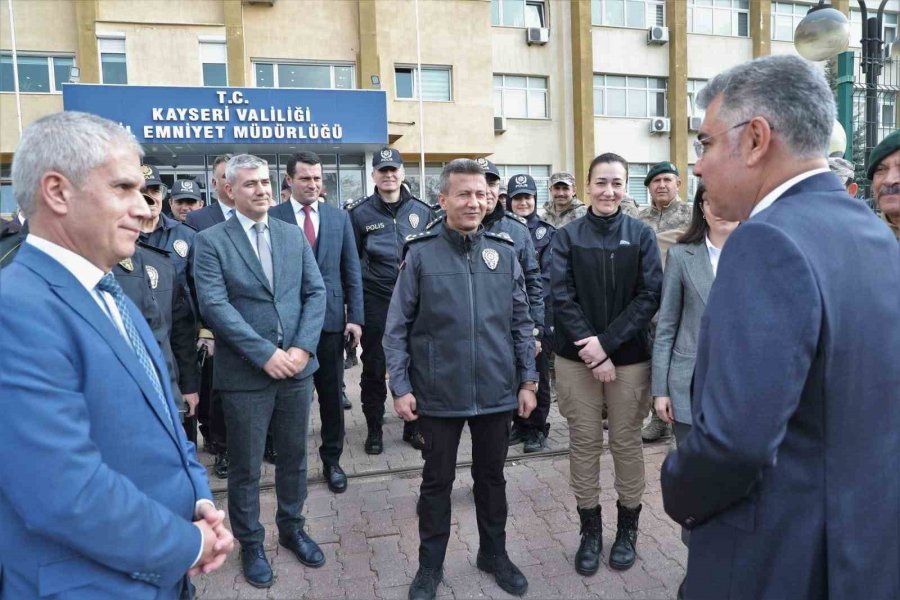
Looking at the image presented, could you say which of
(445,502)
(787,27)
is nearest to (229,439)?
(445,502)

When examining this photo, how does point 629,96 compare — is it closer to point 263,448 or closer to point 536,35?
point 536,35

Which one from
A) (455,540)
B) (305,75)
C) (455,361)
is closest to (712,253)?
(455,361)

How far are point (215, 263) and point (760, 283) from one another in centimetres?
285

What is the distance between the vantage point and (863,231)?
4.62 ft

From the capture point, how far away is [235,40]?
16.7m

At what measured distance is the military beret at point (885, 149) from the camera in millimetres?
2826

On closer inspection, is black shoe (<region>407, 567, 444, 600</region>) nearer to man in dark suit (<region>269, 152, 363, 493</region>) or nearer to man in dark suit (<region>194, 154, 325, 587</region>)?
man in dark suit (<region>194, 154, 325, 587</region>)

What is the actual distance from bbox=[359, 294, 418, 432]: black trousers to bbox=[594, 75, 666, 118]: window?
1720cm

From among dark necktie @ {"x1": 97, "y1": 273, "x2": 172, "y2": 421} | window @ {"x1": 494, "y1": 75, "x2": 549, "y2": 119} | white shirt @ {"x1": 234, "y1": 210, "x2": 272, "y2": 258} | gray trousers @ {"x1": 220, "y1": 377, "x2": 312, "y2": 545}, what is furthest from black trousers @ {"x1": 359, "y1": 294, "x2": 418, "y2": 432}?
window @ {"x1": 494, "y1": 75, "x2": 549, "y2": 119}

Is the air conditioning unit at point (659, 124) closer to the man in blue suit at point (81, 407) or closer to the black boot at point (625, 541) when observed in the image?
the black boot at point (625, 541)

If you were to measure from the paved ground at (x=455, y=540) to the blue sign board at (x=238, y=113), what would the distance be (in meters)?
12.9

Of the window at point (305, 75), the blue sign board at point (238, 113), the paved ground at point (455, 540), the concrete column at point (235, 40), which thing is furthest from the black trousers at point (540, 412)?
the concrete column at point (235, 40)

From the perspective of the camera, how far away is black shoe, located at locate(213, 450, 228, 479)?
4.71 metres

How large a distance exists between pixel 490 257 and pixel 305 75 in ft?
53.6
